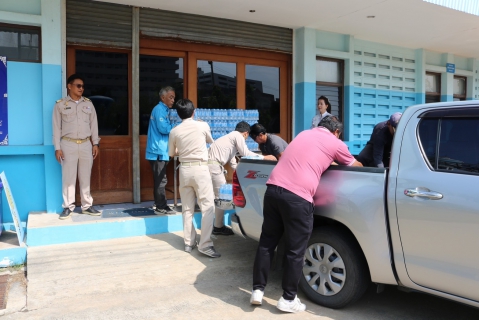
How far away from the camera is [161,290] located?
14.2ft

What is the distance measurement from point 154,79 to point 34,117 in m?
2.01

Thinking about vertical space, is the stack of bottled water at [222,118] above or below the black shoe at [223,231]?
above

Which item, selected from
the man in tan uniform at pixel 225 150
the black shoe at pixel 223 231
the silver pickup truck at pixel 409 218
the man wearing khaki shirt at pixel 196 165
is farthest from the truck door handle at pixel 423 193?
the black shoe at pixel 223 231

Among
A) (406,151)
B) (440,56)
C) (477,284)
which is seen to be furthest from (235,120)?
(440,56)

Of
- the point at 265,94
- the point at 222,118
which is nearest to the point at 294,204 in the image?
the point at 222,118

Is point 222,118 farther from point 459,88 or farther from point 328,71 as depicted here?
point 459,88

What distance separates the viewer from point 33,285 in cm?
441

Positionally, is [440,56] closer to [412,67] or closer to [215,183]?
[412,67]

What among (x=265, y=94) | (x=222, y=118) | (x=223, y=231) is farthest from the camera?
(x=265, y=94)

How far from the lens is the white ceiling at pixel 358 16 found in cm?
702

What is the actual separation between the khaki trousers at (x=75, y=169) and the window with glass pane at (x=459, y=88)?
10195 millimetres

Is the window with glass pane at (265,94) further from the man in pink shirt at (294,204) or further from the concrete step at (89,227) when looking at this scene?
the man in pink shirt at (294,204)

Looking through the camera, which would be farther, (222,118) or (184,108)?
(222,118)

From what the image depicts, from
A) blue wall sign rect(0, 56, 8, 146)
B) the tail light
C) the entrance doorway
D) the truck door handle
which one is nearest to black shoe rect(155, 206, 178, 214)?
the entrance doorway
